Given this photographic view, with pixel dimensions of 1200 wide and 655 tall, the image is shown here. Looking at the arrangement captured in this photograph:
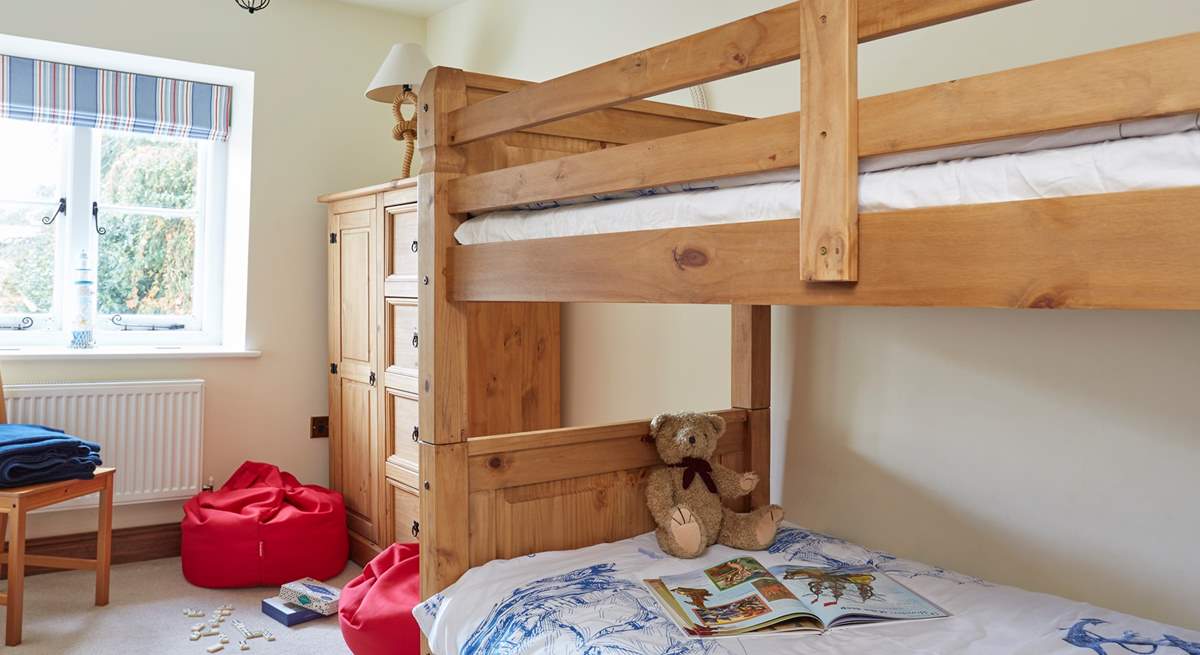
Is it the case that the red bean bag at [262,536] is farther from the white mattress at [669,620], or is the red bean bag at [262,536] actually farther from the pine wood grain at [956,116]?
the pine wood grain at [956,116]

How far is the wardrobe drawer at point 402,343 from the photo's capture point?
299cm

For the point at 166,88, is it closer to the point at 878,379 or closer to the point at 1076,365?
the point at 878,379

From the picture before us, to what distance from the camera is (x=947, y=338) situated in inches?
75.7

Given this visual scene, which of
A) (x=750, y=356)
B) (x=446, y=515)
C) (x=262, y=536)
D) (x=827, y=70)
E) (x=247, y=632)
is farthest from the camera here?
(x=262, y=536)

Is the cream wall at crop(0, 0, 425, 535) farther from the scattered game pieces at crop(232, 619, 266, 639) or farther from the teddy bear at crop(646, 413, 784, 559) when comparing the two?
the teddy bear at crop(646, 413, 784, 559)

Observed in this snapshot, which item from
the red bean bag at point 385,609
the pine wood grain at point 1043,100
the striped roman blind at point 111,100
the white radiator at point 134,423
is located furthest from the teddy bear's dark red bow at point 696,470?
the striped roman blind at point 111,100

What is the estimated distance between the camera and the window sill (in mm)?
3141

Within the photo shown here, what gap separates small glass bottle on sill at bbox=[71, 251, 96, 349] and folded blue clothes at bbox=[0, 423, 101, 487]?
0.60m

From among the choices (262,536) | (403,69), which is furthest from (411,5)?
(262,536)

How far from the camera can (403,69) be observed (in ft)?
11.0

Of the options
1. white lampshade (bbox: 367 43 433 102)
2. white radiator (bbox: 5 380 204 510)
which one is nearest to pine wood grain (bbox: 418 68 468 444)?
white lampshade (bbox: 367 43 433 102)

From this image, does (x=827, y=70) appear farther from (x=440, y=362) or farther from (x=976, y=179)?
(x=440, y=362)

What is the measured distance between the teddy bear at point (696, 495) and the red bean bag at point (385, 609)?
2.01ft

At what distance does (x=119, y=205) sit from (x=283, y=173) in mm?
629
